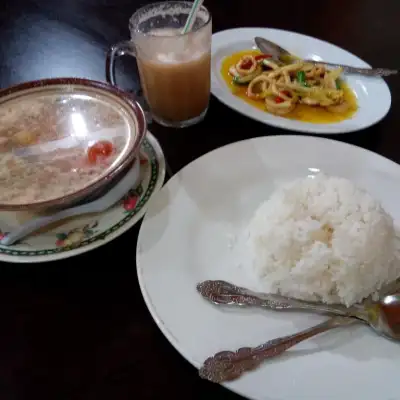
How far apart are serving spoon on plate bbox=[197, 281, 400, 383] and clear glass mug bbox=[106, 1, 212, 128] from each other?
638mm

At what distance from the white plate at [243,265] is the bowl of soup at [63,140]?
153mm

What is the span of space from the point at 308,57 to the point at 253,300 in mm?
1133

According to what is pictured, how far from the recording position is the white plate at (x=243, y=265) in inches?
29.3

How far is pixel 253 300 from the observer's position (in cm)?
86

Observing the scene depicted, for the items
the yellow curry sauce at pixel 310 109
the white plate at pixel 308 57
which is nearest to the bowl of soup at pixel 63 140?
the white plate at pixel 308 57

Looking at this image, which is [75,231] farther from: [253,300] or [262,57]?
[262,57]

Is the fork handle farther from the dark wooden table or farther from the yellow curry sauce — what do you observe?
the yellow curry sauce

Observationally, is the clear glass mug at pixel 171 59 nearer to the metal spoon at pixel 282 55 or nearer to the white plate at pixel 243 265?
the white plate at pixel 243 265

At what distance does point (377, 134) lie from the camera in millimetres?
1329

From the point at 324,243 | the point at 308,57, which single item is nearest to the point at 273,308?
the point at 324,243

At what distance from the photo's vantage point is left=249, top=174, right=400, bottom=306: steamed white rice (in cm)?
90

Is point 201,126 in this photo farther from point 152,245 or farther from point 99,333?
point 99,333

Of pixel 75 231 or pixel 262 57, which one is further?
pixel 262 57

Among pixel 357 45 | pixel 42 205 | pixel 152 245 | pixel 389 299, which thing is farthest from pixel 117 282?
pixel 357 45
